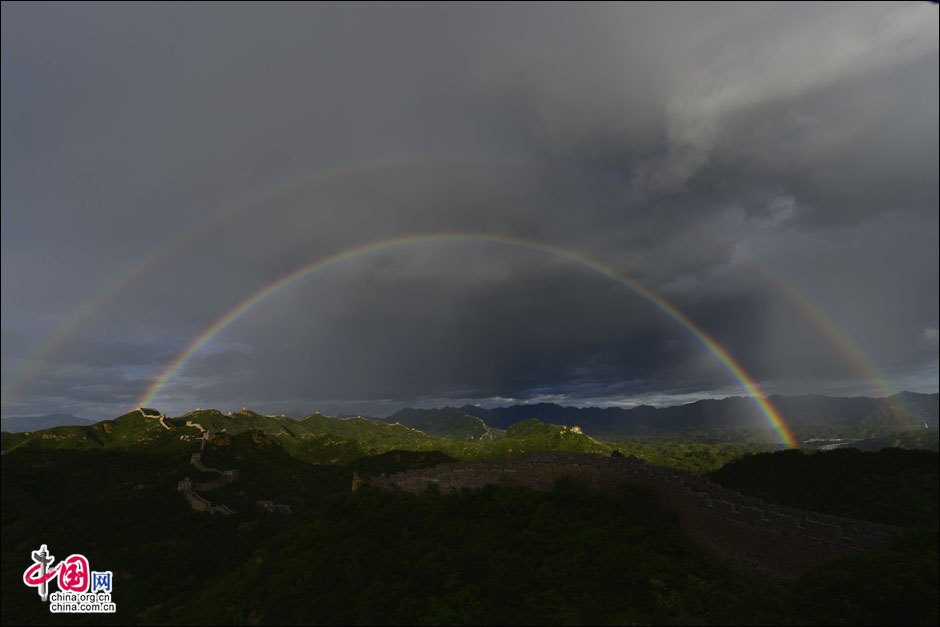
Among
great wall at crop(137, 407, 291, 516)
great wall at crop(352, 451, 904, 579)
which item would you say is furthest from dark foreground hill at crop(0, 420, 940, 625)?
great wall at crop(137, 407, 291, 516)

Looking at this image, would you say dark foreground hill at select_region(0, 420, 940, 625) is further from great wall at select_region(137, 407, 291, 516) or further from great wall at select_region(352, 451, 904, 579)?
great wall at select_region(137, 407, 291, 516)

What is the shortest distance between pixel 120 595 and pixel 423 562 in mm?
43572

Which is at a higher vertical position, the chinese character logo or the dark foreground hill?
the dark foreground hill

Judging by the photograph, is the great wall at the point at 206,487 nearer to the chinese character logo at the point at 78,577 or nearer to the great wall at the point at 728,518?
the chinese character logo at the point at 78,577

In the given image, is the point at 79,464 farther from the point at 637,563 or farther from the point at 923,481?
the point at 923,481

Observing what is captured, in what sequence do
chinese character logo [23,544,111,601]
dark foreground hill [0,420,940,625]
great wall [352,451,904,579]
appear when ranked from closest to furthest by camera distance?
dark foreground hill [0,420,940,625] < great wall [352,451,904,579] < chinese character logo [23,544,111,601]

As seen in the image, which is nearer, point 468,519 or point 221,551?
point 468,519

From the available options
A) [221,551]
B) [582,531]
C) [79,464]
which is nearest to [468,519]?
[582,531]

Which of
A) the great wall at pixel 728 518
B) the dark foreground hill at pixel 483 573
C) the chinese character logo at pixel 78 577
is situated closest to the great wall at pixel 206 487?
the dark foreground hill at pixel 483 573

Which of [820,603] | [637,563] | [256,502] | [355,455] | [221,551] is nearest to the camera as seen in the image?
[820,603]

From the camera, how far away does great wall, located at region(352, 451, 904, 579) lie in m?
18.8

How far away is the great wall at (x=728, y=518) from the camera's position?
61.6 feet

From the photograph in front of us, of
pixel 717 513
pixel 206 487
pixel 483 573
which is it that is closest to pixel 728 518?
pixel 717 513

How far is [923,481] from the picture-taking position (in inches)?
2717
